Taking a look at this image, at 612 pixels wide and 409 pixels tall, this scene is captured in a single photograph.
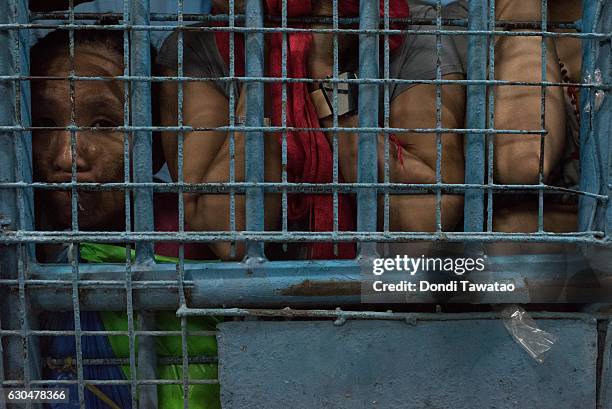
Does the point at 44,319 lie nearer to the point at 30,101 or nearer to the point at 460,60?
the point at 30,101

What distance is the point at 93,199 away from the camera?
1.64 metres

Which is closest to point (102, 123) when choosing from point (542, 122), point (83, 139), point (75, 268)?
point (83, 139)

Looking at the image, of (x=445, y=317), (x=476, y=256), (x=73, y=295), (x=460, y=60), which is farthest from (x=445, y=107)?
(x=73, y=295)

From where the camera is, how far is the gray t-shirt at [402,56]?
1.58 m

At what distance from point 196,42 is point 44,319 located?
0.85 meters

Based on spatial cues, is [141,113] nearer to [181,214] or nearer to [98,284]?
[181,214]

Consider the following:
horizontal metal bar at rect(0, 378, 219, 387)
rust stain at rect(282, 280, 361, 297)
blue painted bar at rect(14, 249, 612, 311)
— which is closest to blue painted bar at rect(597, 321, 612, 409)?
blue painted bar at rect(14, 249, 612, 311)

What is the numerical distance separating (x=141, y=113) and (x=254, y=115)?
0.92ft

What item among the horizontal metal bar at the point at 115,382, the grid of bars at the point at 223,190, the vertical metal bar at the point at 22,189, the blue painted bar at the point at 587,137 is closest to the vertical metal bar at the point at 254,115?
the grid of bars at the point at 223,190

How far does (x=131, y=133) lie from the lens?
57.4 inches

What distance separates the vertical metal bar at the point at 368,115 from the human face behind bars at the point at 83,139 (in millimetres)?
671

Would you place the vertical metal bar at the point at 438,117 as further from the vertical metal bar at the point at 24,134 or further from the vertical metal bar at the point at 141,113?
Answer: the vertical metal bar at the point at 24,134

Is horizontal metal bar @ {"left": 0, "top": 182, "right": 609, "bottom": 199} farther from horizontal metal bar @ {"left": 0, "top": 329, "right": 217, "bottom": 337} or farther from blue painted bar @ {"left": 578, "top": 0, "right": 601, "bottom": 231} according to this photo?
horizontal metal bar @ {"left": 0, "top": 329, "right": 217, "bottom": 337}

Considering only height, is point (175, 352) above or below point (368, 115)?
below
